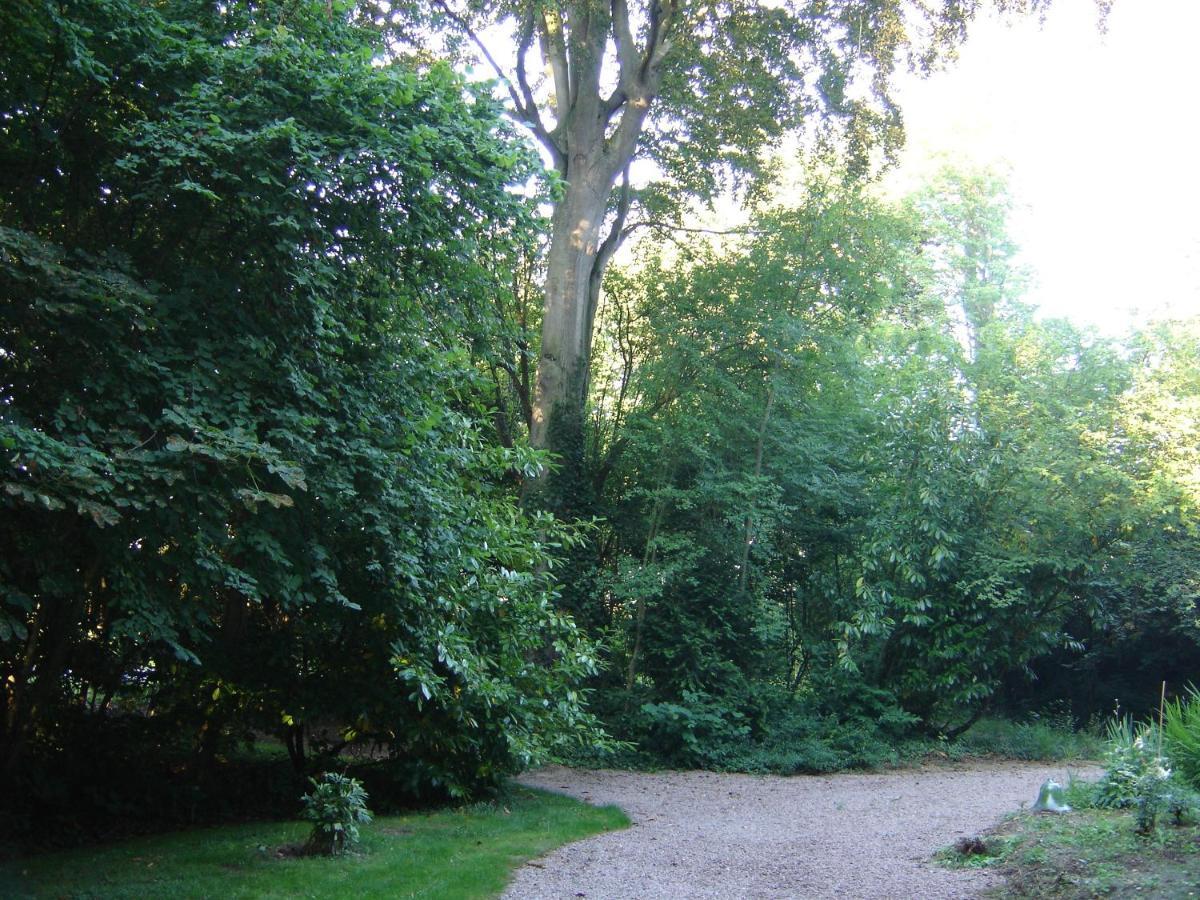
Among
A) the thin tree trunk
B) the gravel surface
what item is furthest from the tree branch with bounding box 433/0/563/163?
the gravel surface

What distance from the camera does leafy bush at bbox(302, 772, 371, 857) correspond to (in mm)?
7145

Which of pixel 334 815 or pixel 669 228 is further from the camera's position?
pixel 669 228

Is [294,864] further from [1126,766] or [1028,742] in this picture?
[1028,742]

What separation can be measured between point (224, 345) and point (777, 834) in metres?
6.26

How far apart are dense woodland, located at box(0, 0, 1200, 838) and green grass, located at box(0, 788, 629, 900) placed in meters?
0.93

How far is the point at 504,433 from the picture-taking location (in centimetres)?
1575

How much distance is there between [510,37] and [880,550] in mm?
9307

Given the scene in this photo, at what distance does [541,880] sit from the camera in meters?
6.89

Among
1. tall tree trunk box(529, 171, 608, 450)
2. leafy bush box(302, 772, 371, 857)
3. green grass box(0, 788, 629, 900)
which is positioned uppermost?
tall tree trunk box(529, 171, 608, 450)

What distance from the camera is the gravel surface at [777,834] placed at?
22.0 ft

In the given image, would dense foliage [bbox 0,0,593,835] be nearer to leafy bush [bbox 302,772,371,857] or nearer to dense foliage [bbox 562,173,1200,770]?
leafy bush [bbox 302,772,371,857]

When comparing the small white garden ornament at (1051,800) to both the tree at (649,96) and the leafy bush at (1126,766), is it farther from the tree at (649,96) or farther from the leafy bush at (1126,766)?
the tree at (649,96)

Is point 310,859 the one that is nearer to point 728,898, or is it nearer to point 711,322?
point 728,898

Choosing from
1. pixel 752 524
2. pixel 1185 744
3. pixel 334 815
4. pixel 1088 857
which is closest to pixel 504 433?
pixel 752 524
